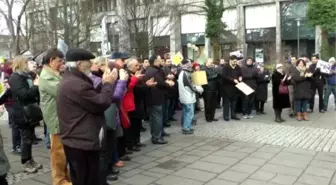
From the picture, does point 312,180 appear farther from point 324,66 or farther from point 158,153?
point 324,66

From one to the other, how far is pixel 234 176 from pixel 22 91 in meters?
3.53

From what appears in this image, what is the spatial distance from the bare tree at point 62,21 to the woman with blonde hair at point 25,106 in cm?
1283

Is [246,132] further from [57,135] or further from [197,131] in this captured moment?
[57,135]

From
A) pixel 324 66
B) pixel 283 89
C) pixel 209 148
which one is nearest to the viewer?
pixel 209 148

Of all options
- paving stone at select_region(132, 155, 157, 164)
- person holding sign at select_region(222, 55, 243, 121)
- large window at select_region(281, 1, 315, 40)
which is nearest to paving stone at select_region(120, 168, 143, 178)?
paving stone at select_region(132, 155, 157, 164)

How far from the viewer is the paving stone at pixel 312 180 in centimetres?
509

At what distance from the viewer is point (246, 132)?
8.47 metres

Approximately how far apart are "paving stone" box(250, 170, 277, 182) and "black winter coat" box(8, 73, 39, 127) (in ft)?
11.7

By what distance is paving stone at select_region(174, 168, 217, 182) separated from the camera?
5324 millimetres

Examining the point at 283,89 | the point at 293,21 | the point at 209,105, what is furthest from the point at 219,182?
the point at 293,21

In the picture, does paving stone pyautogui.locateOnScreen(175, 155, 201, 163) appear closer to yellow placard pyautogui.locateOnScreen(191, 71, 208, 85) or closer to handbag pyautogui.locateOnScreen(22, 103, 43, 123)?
handbag pyautogui.locateOnScreen(22, 103, 43, 123)

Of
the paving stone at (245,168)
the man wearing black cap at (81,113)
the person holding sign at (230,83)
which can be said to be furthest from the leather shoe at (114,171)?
the person holding sign at (230,83)

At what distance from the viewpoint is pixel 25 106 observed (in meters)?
5.65

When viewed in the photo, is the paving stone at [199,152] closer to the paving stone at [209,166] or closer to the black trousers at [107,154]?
the paving stone at [209,166]
